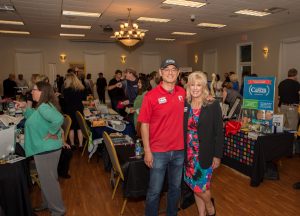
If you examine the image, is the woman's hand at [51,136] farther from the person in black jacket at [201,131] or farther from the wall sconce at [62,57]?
the wall sconce at [62,57]

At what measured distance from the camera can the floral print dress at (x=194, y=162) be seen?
241 centimetres

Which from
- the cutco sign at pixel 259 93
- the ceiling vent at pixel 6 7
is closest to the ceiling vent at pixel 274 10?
the cutco sign at pixel 259 93

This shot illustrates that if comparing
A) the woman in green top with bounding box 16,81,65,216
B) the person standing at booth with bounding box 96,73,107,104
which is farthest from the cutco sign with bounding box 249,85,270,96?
the person standing at booth with bounding box 96,73,107,104

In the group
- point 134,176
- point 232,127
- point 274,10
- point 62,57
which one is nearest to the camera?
point 134,176

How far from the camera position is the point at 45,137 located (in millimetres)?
2623

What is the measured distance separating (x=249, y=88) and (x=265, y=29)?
7305 millimetres

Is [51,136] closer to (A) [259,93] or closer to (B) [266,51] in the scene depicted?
(A) [259,93]

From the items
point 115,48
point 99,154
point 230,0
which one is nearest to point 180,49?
point 115,48

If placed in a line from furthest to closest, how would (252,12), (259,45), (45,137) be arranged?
(259,45) < (252,12) < (45,137)

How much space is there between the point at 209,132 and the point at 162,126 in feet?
1.34

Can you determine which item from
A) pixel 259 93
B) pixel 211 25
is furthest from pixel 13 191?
pixel 211 25

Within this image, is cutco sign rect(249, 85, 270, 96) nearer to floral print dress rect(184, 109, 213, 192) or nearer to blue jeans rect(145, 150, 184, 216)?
floral print dress rect(184, 109, 213, 192)

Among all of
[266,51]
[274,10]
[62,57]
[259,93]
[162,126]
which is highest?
[274,10]

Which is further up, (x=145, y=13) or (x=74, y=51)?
(x=145, y=13)
